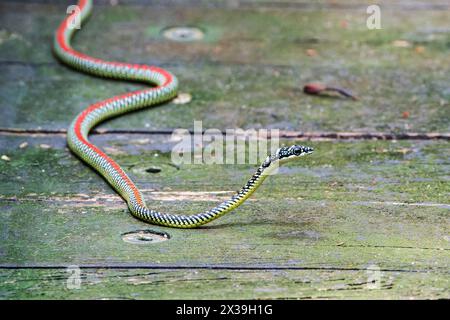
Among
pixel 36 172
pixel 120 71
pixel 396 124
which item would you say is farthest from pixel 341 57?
pixel 36 172

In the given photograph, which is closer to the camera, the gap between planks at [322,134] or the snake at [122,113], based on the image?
the snake at [122,113]

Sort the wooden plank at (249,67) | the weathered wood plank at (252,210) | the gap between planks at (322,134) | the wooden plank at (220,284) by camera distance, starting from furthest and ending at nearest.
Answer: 1. the wooden plank at (249,67)
2. the gap between planks at (322,134)
3. the weathered wood plank at (252,210)
4. the wooden plank at (220,284)

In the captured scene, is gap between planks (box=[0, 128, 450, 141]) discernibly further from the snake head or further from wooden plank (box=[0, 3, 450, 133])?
the snake head

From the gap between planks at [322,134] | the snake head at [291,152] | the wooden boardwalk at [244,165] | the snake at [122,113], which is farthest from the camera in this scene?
the gap between planks at [322,134]

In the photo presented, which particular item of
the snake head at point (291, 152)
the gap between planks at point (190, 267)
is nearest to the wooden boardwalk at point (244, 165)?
the gap between planks at point (190, 267)

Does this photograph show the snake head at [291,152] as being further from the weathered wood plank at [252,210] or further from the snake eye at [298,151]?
the weathered wood plank at [252,210]

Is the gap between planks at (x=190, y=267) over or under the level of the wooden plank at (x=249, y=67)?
under

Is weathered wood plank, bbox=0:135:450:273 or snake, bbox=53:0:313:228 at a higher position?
snake, bbox=53:0:313:228

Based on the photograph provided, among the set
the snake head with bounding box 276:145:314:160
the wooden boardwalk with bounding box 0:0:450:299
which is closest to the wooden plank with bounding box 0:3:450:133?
the wooden boardwalk with bounding box 0:0:450:299
